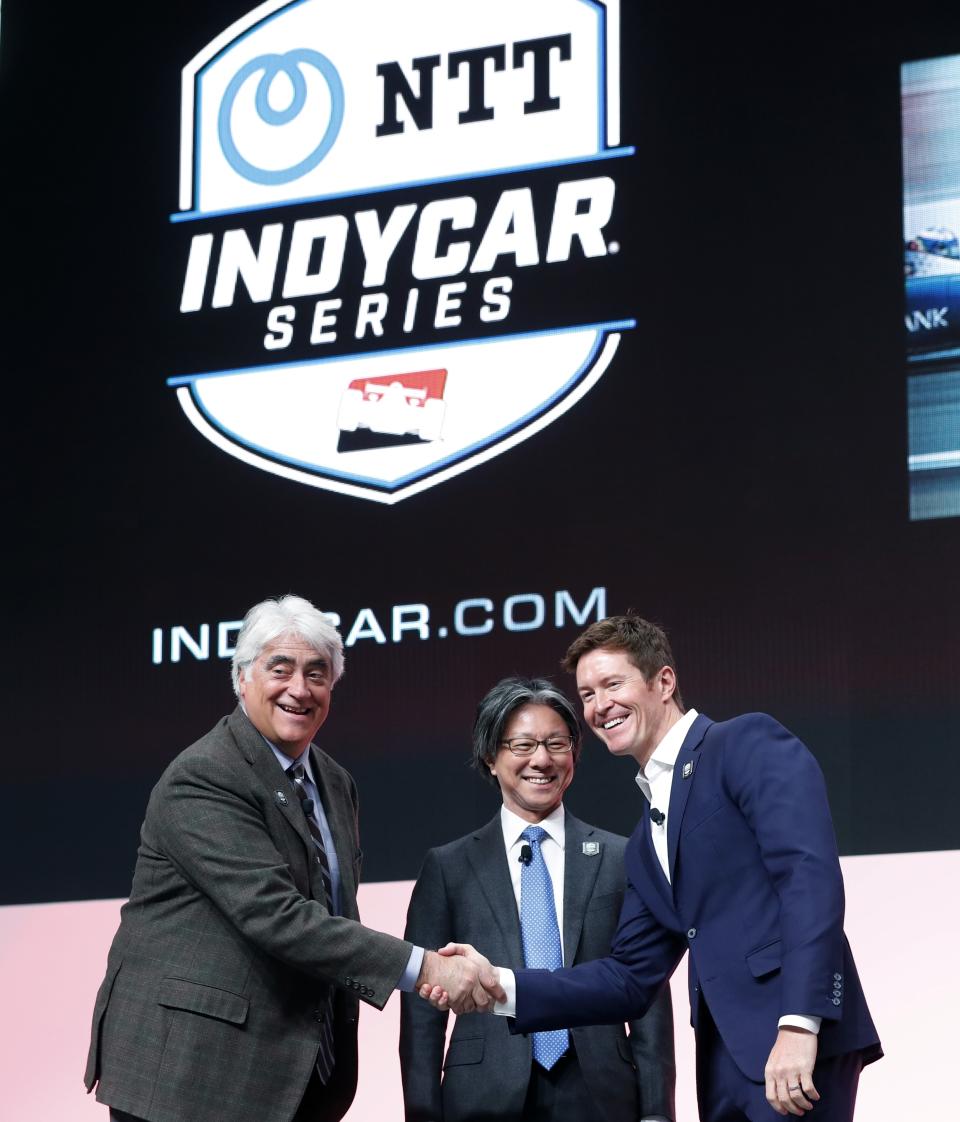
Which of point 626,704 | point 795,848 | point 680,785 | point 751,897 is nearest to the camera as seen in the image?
point 795,848

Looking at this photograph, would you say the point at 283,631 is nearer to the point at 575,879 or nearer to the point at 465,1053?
the point at 575,879

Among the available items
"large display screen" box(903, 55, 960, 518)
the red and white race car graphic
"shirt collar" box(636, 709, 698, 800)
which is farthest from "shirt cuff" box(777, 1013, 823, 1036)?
the red and white race car graphic

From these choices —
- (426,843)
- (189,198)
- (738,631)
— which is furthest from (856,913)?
(189,198)

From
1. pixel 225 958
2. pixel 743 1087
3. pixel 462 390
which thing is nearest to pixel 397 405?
pixel 462 390

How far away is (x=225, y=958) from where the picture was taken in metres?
3.31

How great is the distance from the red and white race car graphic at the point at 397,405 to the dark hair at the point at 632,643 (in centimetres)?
173

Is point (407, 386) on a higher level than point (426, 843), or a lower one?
higher

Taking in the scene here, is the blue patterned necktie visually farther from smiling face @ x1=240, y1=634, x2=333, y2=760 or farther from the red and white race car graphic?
the red and white race car graphic

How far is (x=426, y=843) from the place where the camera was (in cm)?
477

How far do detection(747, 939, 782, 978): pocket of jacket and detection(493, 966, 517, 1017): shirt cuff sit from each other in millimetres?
565

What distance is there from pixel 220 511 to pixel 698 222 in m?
1.56

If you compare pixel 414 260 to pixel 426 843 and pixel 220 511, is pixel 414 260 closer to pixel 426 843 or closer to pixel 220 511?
pixel 220 511

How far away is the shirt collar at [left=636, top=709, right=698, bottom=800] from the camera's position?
325 cm

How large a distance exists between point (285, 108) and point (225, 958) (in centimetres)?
296
